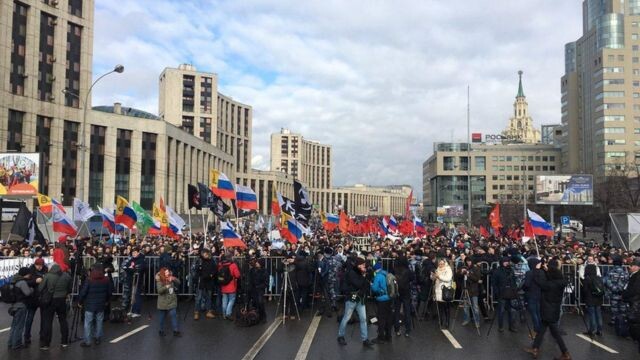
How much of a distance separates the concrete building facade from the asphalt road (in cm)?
10158

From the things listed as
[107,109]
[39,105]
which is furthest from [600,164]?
[39,105]

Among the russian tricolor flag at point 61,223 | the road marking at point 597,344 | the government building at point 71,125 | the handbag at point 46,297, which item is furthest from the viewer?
the government building at point 71,125

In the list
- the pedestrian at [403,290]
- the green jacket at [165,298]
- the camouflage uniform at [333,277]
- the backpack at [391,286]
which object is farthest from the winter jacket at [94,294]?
the camouflage uniform at [333,277]

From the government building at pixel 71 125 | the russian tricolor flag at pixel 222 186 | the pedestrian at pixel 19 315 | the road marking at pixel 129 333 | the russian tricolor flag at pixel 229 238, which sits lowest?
the road marking at pixel 129 333

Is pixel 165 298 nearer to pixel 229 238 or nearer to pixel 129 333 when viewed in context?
pixel 129 333

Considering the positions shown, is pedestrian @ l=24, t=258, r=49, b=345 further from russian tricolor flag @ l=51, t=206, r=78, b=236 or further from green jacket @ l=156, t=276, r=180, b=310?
russian tricolor flag @ l=51, t=206, r=78, b=236

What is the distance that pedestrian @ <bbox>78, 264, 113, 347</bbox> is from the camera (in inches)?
396

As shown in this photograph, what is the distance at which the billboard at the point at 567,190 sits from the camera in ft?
151

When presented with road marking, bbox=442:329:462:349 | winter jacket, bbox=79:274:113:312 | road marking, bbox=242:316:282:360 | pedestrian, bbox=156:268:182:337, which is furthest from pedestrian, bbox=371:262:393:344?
winter jacket, bbox=79:274:113:312

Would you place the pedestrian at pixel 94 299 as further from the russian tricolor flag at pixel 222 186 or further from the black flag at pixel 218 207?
the black flag at pixel 218 207

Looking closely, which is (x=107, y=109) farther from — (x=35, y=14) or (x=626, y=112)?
Answer: (x=626, y=112)

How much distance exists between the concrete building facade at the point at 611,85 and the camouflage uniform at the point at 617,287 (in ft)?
327

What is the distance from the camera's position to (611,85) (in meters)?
107

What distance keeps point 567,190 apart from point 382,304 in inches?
1661
